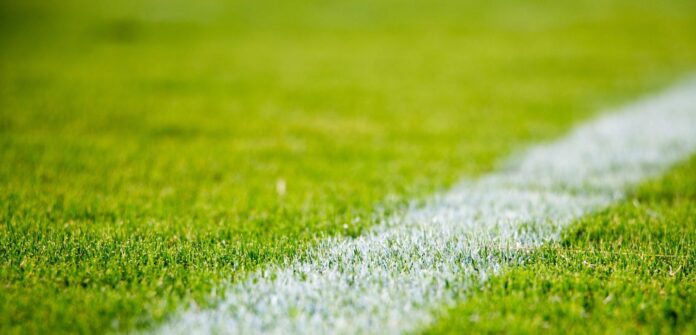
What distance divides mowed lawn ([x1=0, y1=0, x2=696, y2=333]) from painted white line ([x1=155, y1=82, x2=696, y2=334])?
0.17m

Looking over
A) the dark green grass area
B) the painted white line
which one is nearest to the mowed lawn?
the dark green grass area

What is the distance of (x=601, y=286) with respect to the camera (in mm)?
2777

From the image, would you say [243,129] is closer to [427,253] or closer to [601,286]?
[427,253]

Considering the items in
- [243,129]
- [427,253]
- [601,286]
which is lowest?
[243,129]

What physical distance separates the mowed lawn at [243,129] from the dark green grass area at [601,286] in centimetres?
3

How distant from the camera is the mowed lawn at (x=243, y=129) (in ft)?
9.87

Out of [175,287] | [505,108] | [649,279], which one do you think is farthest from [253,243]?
[505,108]

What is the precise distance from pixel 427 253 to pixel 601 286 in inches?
34.8

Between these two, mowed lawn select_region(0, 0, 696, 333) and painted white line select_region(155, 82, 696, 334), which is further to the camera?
mowed lawn select_region(0, 0, 696, 333)

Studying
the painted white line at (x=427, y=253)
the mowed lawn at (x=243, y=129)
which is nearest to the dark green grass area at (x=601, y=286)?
the mowed lawn at (x=243, y=129)

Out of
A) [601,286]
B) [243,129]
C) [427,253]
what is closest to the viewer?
[601,286]

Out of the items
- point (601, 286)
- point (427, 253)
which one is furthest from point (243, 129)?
point (601, 286)

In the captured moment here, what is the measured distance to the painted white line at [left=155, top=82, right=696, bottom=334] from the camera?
2551 millimetres

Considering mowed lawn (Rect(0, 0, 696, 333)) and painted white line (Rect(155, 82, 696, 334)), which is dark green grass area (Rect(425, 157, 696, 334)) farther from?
painted white line (Rect(155, 82, 696, 334))
